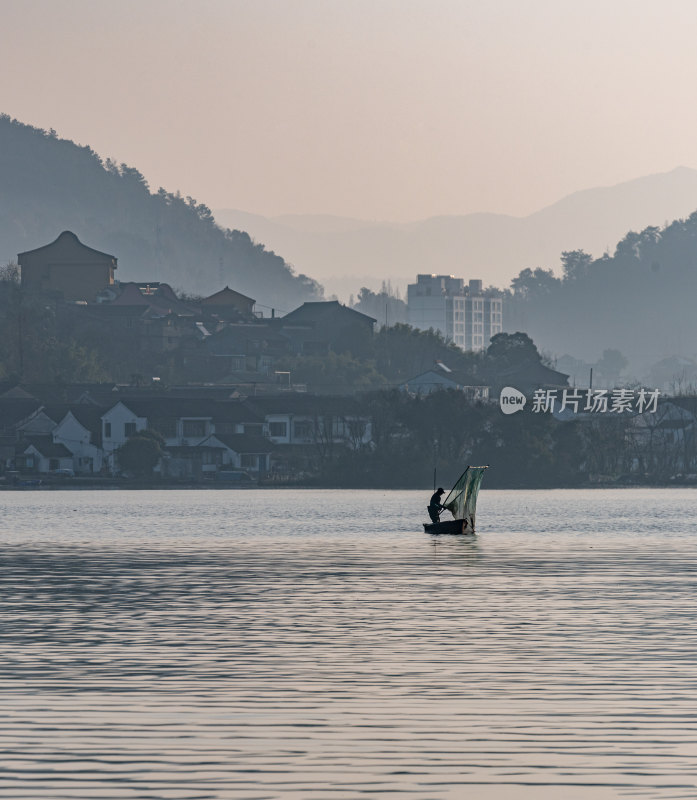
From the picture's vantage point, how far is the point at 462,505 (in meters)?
68.5

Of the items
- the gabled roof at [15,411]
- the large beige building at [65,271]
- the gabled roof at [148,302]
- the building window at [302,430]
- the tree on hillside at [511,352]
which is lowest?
the building window at [302,430]

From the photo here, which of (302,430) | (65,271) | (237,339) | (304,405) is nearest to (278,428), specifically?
(302,430)

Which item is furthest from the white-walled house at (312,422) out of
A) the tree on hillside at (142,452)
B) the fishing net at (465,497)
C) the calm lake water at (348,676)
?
the calm lake water at (348,676)

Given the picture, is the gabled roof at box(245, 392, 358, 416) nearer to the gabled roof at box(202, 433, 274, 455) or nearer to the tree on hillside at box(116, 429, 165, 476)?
the gabled roof at box(202, 433, 274, 455)

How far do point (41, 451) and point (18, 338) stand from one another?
29.1 meters

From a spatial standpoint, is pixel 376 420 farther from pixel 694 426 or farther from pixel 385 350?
pixel 385 350

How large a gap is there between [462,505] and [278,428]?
66.5 meters

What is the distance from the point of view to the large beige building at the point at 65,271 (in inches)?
7318

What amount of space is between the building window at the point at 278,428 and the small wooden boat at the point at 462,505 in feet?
207

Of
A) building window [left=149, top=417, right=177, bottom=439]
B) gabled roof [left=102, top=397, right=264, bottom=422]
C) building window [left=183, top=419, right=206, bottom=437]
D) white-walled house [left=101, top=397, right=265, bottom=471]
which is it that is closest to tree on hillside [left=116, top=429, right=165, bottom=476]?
building window [left=149, top=417, right=177, bottom=439]

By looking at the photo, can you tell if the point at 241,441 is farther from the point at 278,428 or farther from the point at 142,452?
the point at 142,452

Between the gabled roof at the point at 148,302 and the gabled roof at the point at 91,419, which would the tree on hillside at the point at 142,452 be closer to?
the gabled roof at the point at 91,419

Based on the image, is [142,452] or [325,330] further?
[325,330]

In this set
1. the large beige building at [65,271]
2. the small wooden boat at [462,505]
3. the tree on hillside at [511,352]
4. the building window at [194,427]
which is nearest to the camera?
the small wooden boat at [462,505]
